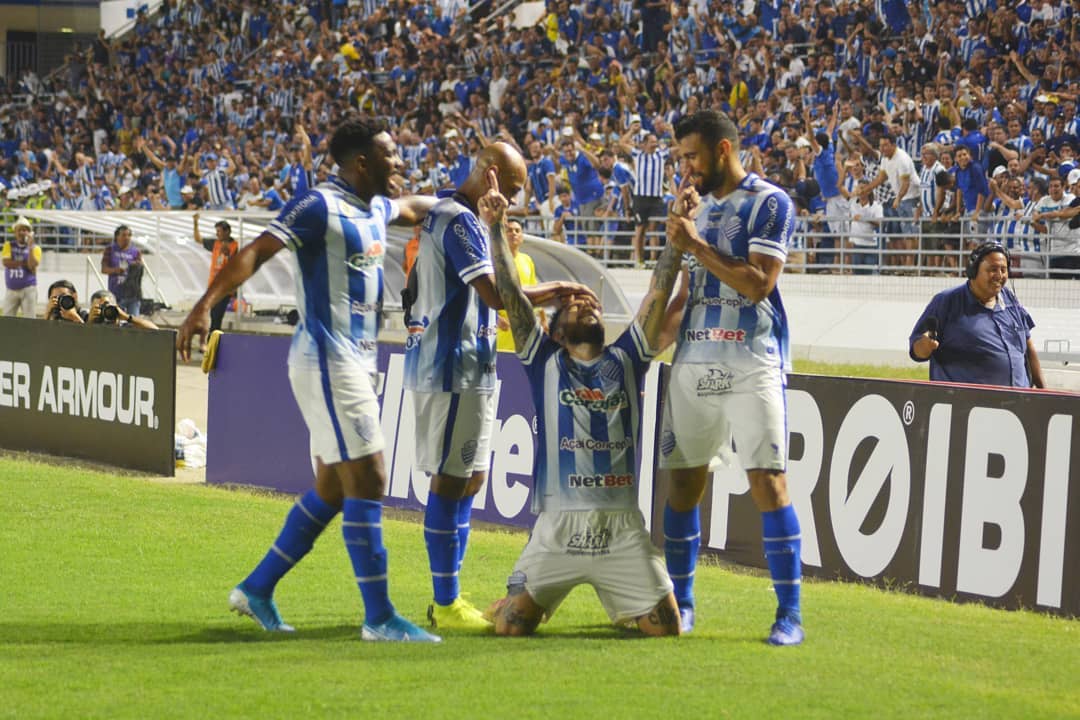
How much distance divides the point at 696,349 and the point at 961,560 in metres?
2.51

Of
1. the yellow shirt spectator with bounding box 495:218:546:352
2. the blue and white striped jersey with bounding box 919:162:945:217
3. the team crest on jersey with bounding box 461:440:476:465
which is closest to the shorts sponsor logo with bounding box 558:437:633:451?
the team crest on jersey with bounding box 461:440:476:465

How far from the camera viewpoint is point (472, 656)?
18.2ft

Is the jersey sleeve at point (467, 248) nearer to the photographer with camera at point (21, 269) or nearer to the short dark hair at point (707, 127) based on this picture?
the short dark hair at point (707, 127)

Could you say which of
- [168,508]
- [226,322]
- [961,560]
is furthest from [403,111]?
[961,560]

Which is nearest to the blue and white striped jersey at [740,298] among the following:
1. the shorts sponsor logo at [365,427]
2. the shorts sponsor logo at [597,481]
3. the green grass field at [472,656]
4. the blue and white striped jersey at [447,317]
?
the shorts sponsor logo at [597,481]

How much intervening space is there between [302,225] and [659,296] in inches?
57.9

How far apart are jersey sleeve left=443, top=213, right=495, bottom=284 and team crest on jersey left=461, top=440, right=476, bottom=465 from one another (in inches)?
27.3

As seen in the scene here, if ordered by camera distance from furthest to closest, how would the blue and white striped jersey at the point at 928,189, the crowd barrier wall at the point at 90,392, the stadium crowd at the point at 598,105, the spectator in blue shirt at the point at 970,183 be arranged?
1. the stadium crowd at the point at 598,105
2. the blue and white striped jersey at the point at 928,189
3. the spectator in blue shirt at the point at 970,183
4. the crowd barrier wall at the point at 90,392

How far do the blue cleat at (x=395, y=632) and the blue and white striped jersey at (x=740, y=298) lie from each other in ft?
5.01

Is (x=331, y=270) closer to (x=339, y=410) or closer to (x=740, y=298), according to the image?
(x=339, y=410)

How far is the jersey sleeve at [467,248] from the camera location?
6074mm

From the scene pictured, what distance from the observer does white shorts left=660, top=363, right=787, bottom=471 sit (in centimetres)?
580

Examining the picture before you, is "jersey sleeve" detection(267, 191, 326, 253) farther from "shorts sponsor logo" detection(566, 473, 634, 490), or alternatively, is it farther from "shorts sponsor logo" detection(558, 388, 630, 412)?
"shorts sponsor logo" detection(566, 473, 634, 490)

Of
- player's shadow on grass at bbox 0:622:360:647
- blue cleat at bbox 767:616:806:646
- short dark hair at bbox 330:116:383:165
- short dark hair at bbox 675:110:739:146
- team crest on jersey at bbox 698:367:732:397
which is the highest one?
short dark hair at bbox 675:110:739:146
